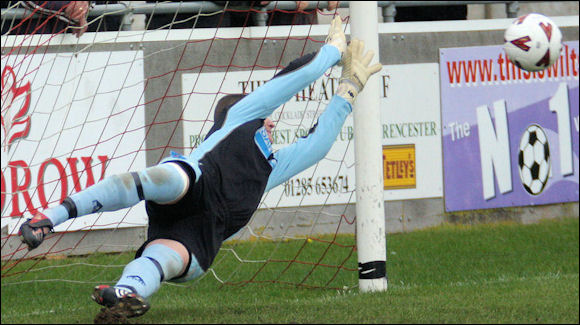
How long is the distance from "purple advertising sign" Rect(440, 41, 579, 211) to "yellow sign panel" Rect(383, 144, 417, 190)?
1.17ft

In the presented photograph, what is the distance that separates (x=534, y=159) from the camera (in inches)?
391

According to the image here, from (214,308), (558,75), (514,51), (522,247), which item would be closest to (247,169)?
(214,308)

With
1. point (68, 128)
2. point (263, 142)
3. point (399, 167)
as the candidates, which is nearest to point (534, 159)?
point (399, 167)

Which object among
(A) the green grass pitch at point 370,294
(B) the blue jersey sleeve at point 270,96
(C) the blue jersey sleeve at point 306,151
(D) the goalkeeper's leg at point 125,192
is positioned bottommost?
(A) the green grass pitch at point 370,294

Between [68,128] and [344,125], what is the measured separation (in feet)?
8.10

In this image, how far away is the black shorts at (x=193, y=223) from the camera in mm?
5141

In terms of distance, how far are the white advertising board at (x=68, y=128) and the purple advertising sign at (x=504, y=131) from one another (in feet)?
10.1

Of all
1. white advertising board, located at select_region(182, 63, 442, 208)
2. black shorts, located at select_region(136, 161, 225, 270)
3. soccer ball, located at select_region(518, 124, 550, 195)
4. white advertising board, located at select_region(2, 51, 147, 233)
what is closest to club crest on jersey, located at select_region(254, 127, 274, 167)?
black shorts, located at select_region(136, 161, 225, 270)

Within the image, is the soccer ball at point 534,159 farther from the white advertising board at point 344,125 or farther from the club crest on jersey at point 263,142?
the club crest on jersey at point 263,142

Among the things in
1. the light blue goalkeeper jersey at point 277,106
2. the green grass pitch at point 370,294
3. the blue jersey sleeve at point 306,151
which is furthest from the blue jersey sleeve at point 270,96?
the green grass pitch at point 370,294

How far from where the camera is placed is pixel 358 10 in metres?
6.75

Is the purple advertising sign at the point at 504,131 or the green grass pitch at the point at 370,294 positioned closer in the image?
the green grass pitch at the point at 370,294

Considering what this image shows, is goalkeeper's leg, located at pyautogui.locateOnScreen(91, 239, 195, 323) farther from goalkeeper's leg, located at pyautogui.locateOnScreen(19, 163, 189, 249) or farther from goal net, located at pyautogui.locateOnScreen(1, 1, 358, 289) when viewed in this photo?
goal net, located at pyautogui.locateOnScreen(1, 1, 358, 289)

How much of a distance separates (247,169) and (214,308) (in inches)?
35.8
